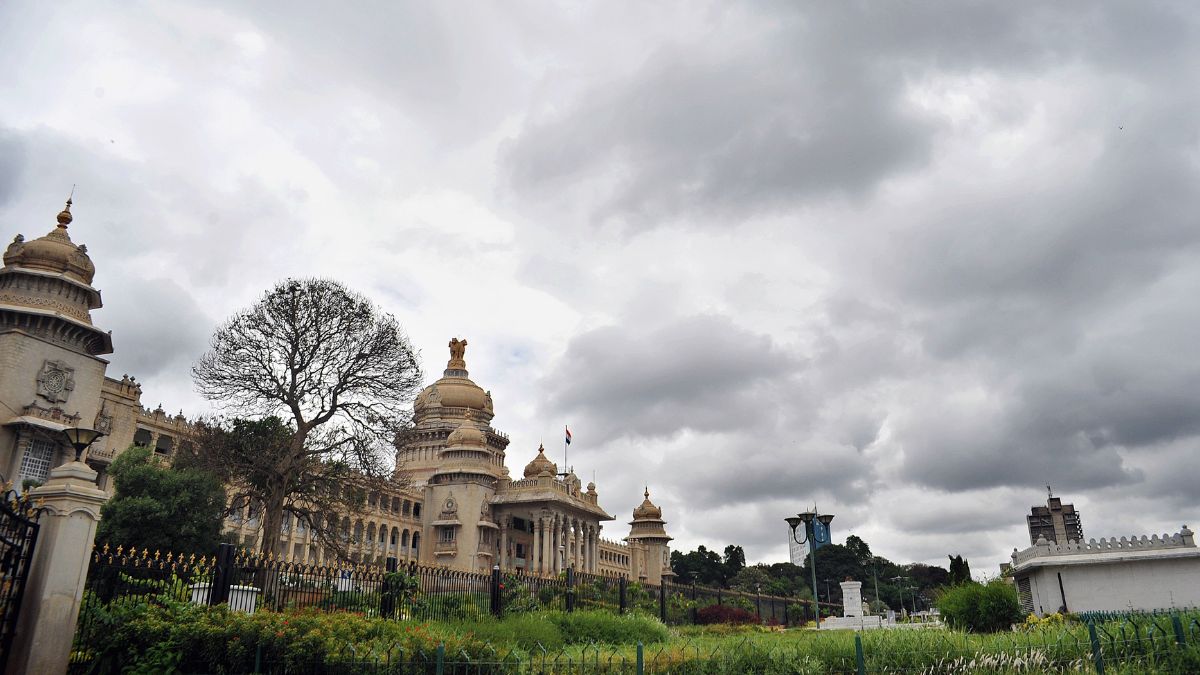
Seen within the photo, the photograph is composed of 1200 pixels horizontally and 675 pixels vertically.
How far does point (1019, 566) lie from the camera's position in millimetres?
27656

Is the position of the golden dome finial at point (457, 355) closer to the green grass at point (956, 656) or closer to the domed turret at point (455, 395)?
the domed turret at point (455, 395)

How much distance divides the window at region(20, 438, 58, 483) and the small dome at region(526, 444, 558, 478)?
30258mm

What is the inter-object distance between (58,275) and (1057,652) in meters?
42.7

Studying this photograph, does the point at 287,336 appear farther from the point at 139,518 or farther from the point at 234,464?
the point at 139,518

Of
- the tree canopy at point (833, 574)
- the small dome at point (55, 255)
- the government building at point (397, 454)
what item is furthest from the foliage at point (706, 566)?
the small dome at point (55, 255)

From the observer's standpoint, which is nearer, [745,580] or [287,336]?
[287,336]

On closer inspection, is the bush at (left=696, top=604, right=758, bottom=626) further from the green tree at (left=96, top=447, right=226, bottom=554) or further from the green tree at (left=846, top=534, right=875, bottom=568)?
the green tree at (left=846, top=534, right=875, bottom=568)

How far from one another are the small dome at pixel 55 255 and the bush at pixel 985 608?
41.4 meters

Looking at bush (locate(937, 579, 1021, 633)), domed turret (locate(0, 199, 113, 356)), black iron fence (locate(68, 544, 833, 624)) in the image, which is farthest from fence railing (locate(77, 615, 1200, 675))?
domed turret (locate(0, 199, 113, 356))

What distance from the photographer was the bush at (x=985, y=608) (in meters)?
22.3

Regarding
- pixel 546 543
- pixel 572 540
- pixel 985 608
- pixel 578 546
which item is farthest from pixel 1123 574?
pixel 572 540

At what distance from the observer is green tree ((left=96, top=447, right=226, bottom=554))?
28891 mm

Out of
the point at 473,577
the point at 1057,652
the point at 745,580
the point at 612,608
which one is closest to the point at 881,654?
the point at 1057,652

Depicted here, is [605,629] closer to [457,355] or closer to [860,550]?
[457,355]
